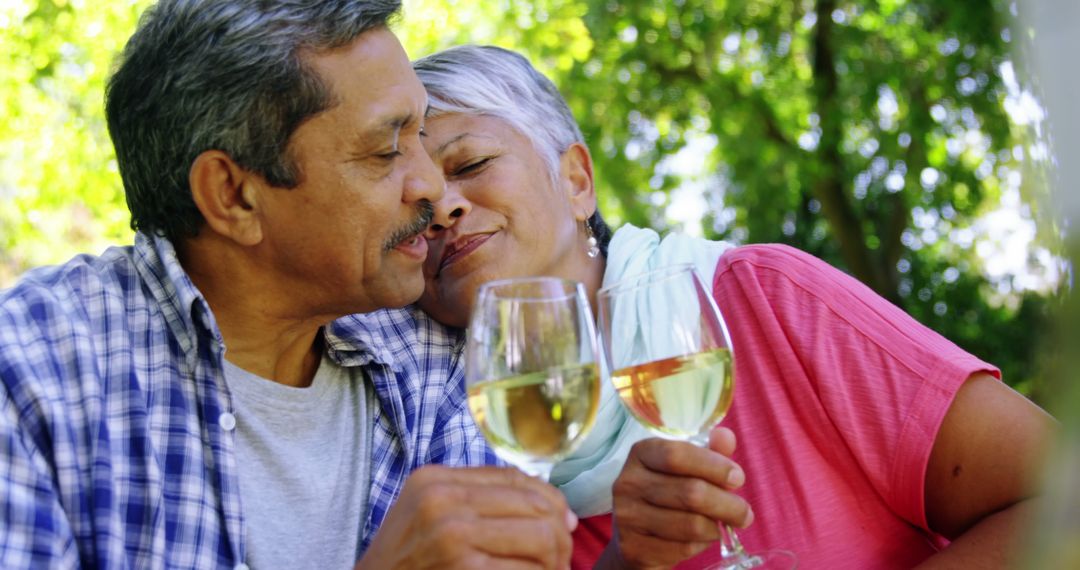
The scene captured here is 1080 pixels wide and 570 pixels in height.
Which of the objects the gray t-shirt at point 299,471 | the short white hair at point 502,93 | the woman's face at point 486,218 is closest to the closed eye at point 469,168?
the woman's face at point 486,218

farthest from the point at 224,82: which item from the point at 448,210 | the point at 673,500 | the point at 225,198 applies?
the point at 673,500

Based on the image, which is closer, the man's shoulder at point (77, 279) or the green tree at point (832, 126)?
the man's shoulder at point (77, 279)

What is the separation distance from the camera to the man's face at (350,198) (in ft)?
8.15

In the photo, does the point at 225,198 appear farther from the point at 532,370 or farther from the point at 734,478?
the point at 734,478

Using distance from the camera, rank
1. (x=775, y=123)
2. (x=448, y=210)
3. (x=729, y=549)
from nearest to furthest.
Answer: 1. (x=729, y=549)
2. (x=448, y=210)
3. (x=775, y=123)

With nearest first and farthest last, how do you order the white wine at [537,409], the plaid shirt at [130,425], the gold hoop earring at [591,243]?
the white wine at [537,409]
the plaid shirt at [130,425]
the gold hoop earring at [591,243]

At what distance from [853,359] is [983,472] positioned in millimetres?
351

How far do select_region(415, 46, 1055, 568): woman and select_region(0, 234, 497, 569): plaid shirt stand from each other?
471 mm

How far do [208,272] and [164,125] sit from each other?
36 cm

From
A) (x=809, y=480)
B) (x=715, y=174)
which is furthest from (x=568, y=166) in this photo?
(x=715, y=174)

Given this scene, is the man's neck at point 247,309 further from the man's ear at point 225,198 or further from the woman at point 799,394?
the woman at point 799,394

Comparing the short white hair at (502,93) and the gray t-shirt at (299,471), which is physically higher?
the short white hair at (502,93)

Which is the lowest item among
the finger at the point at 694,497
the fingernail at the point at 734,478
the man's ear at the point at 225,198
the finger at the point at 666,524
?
the finger at the point at 666,524

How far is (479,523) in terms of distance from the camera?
5.01 ft
